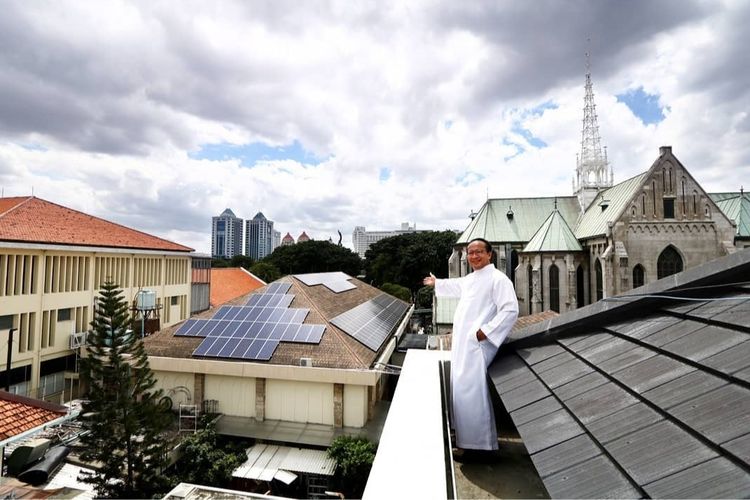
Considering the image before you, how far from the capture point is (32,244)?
19828 mm

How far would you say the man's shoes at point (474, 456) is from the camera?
310 cm

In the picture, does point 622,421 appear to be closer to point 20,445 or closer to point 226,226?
point 20,445

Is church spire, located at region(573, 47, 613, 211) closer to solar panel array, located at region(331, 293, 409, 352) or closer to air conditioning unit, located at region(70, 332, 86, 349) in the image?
solar panel array, located at region(331, 293, 409, 352)

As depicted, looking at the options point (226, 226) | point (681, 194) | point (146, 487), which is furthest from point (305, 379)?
point (226, 226)

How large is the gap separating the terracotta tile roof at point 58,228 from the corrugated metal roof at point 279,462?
16136 millimetres

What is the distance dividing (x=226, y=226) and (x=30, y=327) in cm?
14699

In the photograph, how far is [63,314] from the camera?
22.2 m

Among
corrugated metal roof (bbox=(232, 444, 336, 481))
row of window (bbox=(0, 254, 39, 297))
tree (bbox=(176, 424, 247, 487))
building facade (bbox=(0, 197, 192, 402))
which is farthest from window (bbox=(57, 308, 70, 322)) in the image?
corrugated metal roof (bbox=(232, 444, 336, 481))

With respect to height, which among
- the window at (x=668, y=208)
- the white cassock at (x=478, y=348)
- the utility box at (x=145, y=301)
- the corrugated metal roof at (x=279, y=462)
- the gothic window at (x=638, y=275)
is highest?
the window at (x=668, y=208)

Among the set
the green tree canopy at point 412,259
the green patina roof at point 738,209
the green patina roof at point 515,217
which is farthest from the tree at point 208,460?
the green tree canopy at point 412,259

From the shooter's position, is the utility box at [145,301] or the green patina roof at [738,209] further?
the green patina roof at [738,209]

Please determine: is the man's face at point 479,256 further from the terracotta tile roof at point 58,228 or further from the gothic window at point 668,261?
the gothic window at point 668,261

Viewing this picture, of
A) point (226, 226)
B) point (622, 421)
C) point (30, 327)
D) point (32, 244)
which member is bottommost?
point (30, 327)

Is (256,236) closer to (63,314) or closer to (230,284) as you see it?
(230,284)
